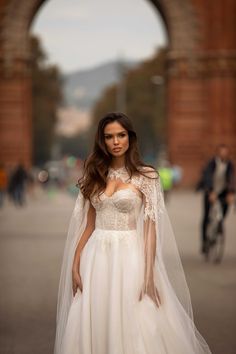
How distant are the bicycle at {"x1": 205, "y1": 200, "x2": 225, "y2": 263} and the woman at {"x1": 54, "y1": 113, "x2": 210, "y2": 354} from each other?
7989 mm

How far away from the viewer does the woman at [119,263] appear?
227 inches

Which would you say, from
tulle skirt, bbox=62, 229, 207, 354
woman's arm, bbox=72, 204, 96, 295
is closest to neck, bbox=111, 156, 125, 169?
woman's arm, bbox=72, 204, 96, 295

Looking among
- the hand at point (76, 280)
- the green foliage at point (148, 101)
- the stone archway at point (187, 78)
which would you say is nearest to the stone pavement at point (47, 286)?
the hand at point (76, 280)

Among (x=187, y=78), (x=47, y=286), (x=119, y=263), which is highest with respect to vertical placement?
(x=187, y=78)

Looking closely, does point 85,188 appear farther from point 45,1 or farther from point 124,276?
point 45,1

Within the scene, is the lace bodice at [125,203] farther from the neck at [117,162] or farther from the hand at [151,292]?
the hand at [151,292]

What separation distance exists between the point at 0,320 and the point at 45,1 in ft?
110

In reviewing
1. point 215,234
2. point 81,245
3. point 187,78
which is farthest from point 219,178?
point 187,78

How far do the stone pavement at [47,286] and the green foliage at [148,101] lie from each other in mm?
59911

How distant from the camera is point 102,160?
19.5ft

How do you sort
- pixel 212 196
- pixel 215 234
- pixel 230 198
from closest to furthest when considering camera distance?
pixel 230 198 < pixel 212 196 < pixel 215 234

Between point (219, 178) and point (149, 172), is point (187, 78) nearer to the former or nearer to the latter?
point (219, 178)

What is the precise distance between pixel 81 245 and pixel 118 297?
44 centimetres

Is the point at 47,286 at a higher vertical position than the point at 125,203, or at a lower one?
lower
